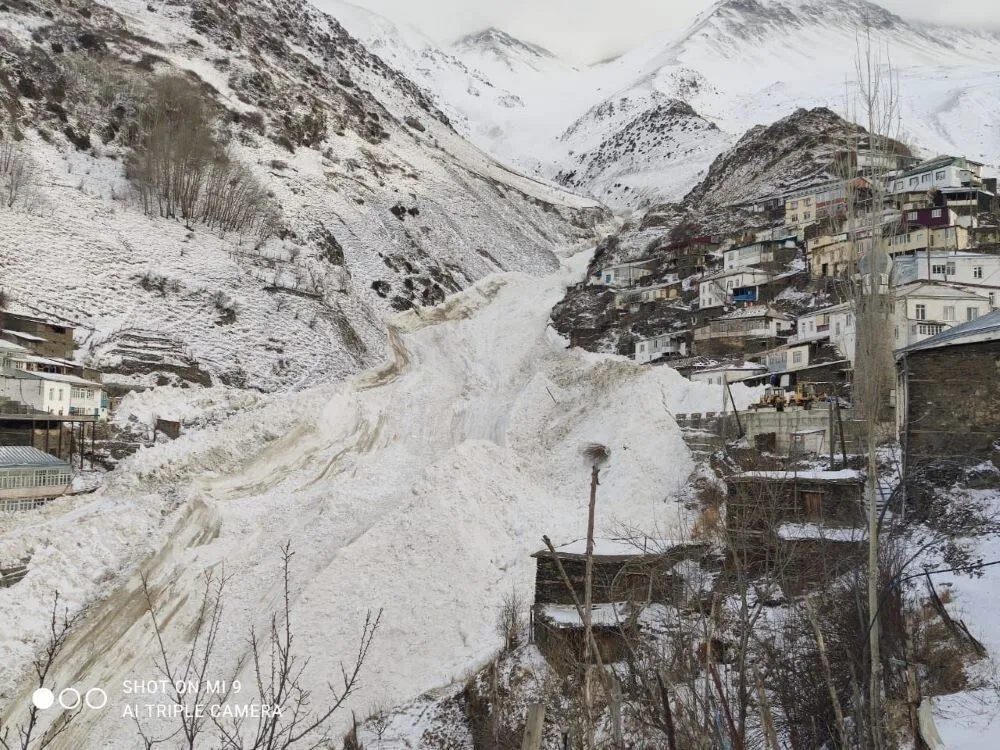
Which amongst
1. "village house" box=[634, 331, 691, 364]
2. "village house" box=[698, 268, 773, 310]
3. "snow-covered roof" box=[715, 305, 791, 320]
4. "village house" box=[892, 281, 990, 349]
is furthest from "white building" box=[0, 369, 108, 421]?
"village house" box=[698, 268, 773, 310]

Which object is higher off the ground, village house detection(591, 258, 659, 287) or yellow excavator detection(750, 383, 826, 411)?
village house detection(591, 258, 659, 287)

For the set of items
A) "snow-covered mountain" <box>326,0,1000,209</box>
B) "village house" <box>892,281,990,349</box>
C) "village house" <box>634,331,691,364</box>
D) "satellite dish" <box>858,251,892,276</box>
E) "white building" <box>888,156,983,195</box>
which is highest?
"snow-covered mountain" <box>326,0,1000,209</box>

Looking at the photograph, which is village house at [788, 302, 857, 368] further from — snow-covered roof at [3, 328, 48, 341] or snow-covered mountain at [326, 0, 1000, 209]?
snow-covered mountain at [326, 0, 1000, 209]

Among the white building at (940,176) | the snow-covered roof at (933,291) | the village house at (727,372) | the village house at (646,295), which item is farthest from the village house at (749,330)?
the white building at (940,176)

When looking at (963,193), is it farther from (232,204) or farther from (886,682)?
(886,682)

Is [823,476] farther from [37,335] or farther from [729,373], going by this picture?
[37,335]

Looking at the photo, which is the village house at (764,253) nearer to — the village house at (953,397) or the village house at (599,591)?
the village house at (953,397)

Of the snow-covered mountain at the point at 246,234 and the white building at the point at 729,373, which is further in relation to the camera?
the snow-covered mountain at the point at 246,234

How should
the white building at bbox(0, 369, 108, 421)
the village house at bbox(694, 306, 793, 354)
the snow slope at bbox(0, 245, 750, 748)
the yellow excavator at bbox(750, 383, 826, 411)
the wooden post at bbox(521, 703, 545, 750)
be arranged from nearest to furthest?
1. the wooden post at bbox(521, 703, 545, 750)
2. the snow slope at bbox(0, 245, 750, 748)
3. the yellow excavator at bbox(750, 383, 826, 411)
4. the white building at bbox(0, 369, 108, 421)
5. the village house at bbox(694, 306, 793, 354)

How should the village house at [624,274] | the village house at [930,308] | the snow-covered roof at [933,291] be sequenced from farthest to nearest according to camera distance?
the village house at [624,274], the snow-covered roof at [933,291], the village house at [930,308]
